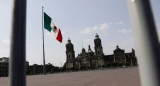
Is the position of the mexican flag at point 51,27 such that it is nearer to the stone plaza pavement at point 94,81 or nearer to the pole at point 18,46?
the stone plaza pavement at point 94,81

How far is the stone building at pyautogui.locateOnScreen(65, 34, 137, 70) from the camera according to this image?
95312 millimetres

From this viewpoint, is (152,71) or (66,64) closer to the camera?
(152,71)

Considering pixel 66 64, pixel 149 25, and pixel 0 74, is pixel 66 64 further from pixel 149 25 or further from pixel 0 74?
pixel 149 25

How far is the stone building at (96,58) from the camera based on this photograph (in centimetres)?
9531

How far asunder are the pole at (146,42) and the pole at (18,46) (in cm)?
123

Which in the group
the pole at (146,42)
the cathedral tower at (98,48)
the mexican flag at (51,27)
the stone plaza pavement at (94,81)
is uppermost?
the cathedral tower at (98,48)

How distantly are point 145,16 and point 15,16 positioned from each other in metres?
1.44

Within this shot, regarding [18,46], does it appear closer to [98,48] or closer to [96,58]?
[98,48]

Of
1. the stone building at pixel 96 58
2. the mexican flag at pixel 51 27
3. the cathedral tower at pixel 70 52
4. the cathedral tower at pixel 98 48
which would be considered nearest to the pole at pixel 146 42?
the mexican flag at pixel 51 27

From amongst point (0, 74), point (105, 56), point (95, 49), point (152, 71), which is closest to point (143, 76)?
point (152, 71)

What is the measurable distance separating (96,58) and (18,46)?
319 ft

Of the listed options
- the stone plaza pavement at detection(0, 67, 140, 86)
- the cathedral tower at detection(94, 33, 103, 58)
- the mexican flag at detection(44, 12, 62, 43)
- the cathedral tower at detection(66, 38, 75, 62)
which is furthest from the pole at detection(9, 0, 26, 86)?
the cathedral tower at detection(66, 38, 75, 62)

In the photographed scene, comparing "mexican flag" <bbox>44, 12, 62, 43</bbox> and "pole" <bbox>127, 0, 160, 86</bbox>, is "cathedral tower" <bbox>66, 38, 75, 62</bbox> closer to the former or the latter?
"mexican flag" <bbox>44, 12, 62, 43</bbox>

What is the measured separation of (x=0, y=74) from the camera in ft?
346
